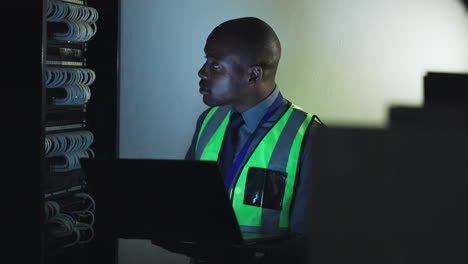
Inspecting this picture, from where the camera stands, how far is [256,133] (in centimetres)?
243

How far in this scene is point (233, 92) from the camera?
2.46 meters

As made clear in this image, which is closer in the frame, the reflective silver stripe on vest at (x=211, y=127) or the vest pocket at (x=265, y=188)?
the vest pocket at (x=265, y=188)

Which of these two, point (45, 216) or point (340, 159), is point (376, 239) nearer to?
point (340, 159)

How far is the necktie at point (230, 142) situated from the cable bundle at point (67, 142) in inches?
30.7

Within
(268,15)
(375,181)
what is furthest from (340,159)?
(268,15)

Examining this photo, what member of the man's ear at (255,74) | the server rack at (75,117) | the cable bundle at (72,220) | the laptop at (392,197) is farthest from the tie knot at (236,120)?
the laptop at (392,197)

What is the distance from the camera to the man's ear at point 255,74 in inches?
96.0

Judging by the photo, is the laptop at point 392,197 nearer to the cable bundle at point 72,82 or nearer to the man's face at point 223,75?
the man's face at point 223,75

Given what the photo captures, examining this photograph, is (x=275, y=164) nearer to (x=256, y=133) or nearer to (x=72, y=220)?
(x=256, y=133)

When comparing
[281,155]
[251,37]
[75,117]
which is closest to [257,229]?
[281,155]

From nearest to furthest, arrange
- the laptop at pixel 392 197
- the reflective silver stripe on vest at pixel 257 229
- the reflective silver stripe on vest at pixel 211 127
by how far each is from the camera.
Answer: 1. the laptop at pixel 392 197
2. the reflective silver stripe on vest at pixel 257 229
3. the reflective silver stripe on vest at pixel 211 127

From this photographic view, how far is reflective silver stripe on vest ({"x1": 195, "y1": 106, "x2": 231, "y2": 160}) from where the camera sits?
2.60 meters

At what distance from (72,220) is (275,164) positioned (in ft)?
3.45

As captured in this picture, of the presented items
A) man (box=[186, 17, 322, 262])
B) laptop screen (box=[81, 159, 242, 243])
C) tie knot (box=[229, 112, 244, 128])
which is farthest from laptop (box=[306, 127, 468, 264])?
tie knot (box=[229, 112, 244, 128])
